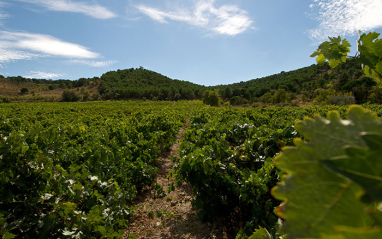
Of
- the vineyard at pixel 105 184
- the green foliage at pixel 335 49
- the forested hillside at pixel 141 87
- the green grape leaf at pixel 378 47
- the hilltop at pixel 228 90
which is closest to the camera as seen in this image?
the green grape leaf at pixel 378 47

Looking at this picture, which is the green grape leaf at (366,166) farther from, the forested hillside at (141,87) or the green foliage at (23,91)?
the green foliage at (23,91)

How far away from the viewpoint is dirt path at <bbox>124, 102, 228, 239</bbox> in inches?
172

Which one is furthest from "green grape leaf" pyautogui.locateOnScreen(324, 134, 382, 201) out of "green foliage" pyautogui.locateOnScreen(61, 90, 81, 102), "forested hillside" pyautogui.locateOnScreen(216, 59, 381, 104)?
"green foliage" pyautogui.locateOnScreen(61, 90, 81, 102)

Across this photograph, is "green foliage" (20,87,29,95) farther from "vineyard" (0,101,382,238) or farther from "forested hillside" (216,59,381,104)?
"vineyard" (0,101,382,238)

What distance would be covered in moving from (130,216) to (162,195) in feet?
3.75

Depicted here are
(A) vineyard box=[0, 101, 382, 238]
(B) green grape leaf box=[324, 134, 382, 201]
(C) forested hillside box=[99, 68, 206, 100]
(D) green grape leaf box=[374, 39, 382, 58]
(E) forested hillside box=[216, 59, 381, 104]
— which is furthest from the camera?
(C) forested hillside box=[99, 68, 206, 100]

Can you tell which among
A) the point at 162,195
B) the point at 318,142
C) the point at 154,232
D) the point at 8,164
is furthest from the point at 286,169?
the point at 162,195

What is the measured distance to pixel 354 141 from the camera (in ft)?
1.31

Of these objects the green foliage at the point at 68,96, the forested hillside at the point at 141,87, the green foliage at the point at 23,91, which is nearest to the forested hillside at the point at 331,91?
the forested hillside at the point at 141,87

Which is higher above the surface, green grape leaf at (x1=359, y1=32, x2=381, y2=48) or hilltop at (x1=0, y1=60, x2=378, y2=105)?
hilltop at (x1=0, y1=60, x2=378, y2=105)

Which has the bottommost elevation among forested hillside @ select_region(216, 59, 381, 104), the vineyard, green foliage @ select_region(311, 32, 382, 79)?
the vineyard

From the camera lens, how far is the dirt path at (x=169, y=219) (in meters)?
4.38

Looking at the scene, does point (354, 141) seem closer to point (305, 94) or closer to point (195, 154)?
point (195, 154)

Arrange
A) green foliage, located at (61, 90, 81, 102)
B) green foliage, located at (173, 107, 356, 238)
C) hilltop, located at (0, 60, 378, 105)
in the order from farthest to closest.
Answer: green foliage, located at (61, 90, 81, 102) → hilltop, located at (0, 60, 378, 105) → green foliage, located at (173, 107, 356, 238)
